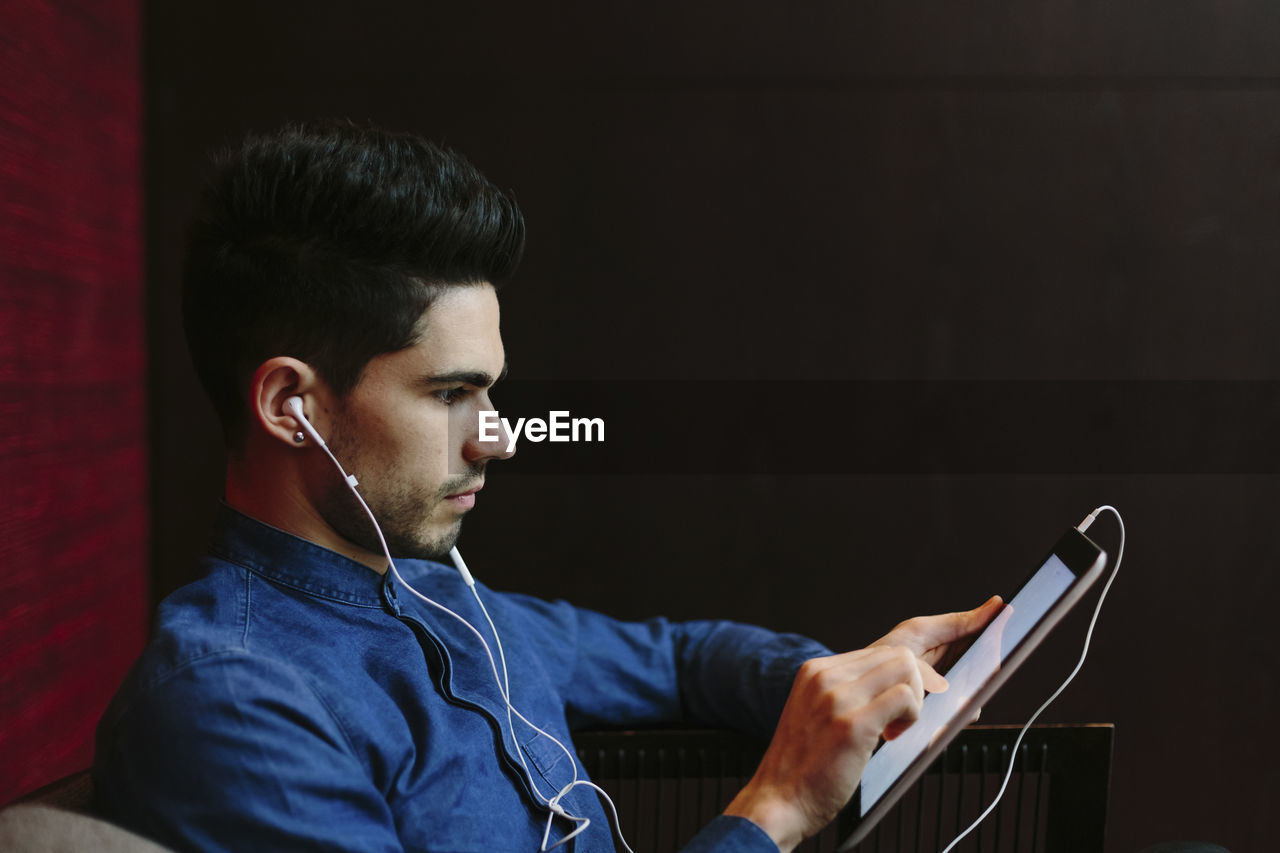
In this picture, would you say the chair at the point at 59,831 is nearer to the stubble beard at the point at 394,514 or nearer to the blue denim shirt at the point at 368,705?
the blue denim shirt at the point at 368,705

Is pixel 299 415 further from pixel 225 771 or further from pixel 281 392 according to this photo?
pixel 225 771

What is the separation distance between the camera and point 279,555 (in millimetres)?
914

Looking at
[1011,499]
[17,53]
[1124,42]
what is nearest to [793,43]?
[1124,42]

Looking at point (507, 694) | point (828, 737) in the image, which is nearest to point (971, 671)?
point (828, 737)

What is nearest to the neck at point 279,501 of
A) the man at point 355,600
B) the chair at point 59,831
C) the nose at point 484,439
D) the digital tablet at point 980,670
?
the man at point 355,600

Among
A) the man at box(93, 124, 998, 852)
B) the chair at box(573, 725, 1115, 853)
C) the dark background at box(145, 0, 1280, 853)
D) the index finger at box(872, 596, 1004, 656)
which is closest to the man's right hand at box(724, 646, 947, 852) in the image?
the man at box(93, 124, 998, 852)

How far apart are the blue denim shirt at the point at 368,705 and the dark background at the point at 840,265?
347 millimetres

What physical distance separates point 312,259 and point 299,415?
181 millimetres

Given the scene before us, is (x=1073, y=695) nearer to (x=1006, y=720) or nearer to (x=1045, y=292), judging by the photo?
(x=1006, y=720)

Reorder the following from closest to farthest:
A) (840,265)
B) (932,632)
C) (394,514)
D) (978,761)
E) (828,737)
A: (828,737) → (394,514) → (932,632) → (978,761) → (840,265)

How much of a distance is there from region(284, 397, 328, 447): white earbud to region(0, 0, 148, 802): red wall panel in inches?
21.7

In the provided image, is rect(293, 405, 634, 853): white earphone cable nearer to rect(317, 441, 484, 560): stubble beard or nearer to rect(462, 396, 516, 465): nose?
rect(317, 441, 484, 560): stubble beard

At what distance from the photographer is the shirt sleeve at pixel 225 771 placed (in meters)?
0.72

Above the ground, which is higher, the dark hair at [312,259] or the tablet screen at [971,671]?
the dark hair at [312,259]
